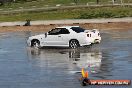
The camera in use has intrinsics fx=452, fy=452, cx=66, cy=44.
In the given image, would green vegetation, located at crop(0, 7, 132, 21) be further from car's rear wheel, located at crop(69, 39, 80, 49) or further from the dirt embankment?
car's rear wheel, located at crop(69, 39, 80, 49)

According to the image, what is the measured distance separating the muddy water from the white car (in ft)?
2.06

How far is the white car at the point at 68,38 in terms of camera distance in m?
30.4

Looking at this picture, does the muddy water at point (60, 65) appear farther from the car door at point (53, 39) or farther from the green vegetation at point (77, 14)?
the green vegetation at point (77, 14)

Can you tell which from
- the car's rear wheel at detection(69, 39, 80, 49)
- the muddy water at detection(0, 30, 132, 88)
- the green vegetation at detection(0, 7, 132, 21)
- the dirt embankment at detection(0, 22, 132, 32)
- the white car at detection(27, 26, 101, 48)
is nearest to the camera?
the muddy water at detection(0, 30, 132, 88)

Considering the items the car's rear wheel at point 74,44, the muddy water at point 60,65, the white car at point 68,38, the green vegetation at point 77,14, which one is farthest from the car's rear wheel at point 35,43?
the green vegetation at point 77,14

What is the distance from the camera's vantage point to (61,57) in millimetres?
26328

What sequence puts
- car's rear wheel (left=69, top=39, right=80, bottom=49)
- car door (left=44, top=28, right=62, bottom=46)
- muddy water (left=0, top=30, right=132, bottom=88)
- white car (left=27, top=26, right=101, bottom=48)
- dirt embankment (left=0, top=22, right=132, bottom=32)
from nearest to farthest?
muddy water (left=0, top=30, right=132, bottom=88) → white car (left=27, top=26, right=101, bottom=48) → car's rear wheel (left=69, top=39, right=80, bottom=49) → car door (left=44, top=28, right=62, bottom=46) → dirt embankment (left=0, top=22, right=132, bottom=32)

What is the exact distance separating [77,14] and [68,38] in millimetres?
30280

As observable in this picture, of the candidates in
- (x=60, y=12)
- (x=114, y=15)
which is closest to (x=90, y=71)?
(x=114, y=15)

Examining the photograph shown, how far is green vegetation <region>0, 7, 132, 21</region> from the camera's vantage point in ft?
187

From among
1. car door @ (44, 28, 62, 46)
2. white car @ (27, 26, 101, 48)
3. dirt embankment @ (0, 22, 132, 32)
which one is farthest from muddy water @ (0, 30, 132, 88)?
dirt embankment @ (0, 22, 132, 32)

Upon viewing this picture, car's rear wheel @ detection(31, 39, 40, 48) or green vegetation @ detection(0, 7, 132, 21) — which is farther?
green vegetation @ detection(0, 7, 132, 21)

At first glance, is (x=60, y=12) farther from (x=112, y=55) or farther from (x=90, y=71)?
(x=90, y=71)

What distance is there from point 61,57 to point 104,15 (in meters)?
31.0
